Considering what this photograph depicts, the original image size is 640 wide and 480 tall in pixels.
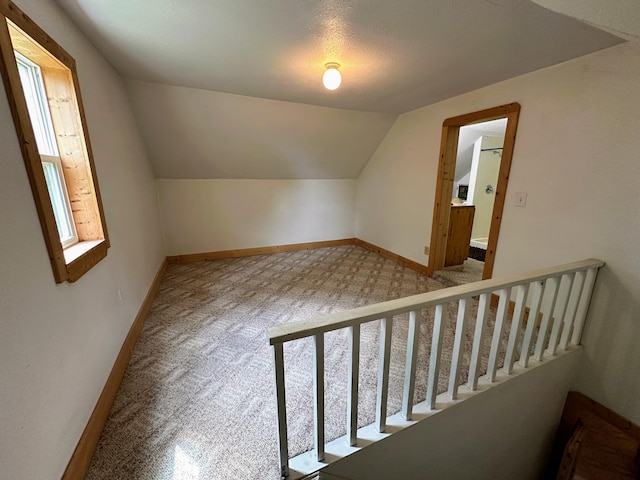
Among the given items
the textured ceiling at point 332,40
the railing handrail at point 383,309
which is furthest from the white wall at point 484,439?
the textured ceiling at point 332,40

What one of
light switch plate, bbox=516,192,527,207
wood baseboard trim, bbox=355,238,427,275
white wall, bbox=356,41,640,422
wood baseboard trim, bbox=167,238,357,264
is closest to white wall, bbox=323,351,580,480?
white wall, bbox=356,41,640,422

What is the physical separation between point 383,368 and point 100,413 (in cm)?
150

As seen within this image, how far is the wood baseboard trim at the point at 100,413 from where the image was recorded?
111 centimetres

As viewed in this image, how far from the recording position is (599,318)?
5.92ft

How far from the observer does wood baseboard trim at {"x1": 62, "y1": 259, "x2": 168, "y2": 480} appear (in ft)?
3.65

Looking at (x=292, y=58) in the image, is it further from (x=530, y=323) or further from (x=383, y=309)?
(x=530, y=323)

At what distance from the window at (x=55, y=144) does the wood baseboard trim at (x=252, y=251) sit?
2.40 metres

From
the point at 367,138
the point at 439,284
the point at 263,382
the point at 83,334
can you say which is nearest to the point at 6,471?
the point at 83,334

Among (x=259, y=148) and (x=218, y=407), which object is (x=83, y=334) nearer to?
(x=218, y=407)

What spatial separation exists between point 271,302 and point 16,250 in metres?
2.00

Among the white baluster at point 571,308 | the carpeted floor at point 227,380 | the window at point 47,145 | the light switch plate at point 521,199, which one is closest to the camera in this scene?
the carpeted floor at point 227,380

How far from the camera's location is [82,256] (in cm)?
133

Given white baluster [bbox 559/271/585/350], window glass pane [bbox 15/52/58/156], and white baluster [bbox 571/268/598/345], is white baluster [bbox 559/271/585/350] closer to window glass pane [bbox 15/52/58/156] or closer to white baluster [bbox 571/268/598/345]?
white baluster [bbox 571/268/598/345]

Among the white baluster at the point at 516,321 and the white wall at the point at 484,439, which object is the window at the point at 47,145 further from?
the white baluster at the point at 516,321
